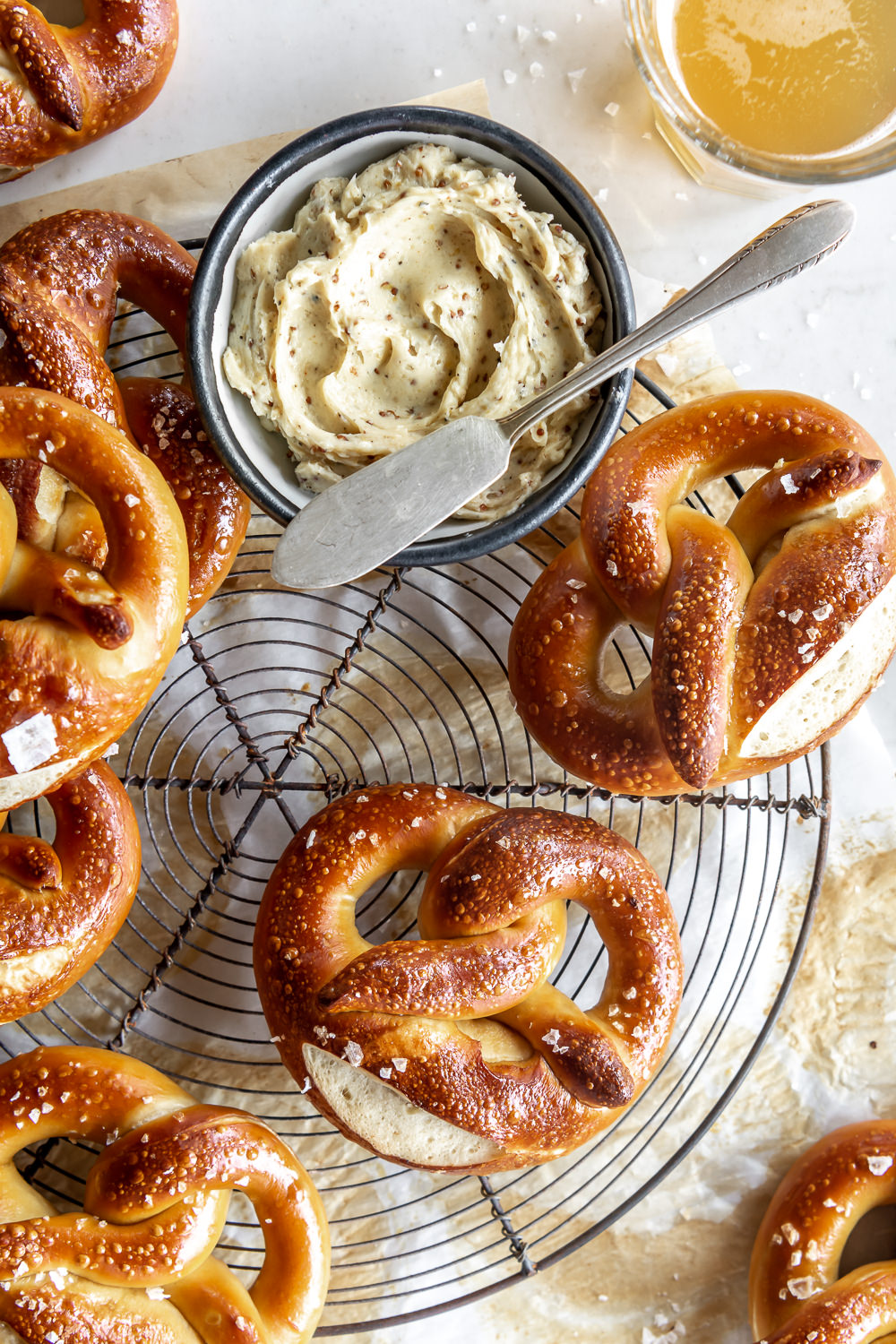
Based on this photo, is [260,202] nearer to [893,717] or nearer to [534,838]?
[534,838]

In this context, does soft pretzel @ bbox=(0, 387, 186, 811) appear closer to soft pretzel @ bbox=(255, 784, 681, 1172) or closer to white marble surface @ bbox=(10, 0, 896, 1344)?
soft pretzel @ bbox=(255, 784, 681, 1172)

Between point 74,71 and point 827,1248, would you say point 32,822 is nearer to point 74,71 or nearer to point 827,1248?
point 74,71

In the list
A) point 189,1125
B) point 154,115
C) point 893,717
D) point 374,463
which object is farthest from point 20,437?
point 893,717

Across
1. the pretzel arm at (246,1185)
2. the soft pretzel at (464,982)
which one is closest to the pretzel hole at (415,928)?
the soft pretzel at (464,982)

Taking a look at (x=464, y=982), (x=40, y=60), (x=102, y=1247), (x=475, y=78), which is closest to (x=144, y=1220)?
(x=102, y=1247)

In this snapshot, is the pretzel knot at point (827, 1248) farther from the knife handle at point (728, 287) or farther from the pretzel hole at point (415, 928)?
the knife handle at point (728, 287)
